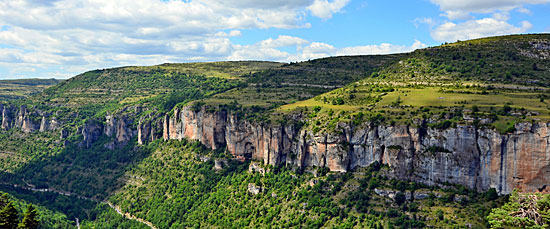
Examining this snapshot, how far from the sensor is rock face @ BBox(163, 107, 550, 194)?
87.1 meters

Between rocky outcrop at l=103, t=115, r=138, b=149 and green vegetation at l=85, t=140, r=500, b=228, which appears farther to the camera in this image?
rocky outcrop at l=103, t=115, r=138, b=149

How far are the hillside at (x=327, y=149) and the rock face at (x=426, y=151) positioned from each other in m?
0.23

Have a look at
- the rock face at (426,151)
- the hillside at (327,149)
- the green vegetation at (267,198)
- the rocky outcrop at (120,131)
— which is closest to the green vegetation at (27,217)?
the hillside at (327,149)

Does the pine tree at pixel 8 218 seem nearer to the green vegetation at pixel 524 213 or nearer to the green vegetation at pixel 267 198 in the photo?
the green vegetation at pixel 267 198

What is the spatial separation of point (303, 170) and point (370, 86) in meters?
36.5

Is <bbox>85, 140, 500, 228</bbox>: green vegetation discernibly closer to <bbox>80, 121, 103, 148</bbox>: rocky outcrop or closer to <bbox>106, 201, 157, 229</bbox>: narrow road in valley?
<bbox>106, 201, 157, 229</bbox>: narrow road in valley

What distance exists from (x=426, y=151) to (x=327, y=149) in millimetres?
22933

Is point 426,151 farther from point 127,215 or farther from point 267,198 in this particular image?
point 127,215

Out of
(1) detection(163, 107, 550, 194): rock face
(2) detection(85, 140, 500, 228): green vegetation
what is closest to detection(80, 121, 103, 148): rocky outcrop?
(2) detection(85, 140, 500, 228): green vegetation

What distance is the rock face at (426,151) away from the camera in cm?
8706

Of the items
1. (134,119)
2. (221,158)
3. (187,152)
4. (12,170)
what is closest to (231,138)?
(221,158)

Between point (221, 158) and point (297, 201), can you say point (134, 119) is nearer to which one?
point (221, 158)

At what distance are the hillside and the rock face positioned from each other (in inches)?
8.9

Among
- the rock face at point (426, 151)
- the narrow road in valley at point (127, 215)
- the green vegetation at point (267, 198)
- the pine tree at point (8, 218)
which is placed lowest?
the narrow road in valley at point (127, 215)
